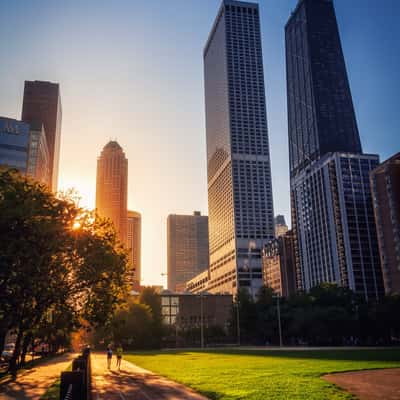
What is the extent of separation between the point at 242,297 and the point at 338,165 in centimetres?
9657

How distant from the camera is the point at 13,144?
550ft

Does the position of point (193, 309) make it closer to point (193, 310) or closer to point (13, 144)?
point (193, 310)

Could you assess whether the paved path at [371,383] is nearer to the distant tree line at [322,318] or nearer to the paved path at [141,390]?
the paved path at [141,390]

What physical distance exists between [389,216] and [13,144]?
472 ft

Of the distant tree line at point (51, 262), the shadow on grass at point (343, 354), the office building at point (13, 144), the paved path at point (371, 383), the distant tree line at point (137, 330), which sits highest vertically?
the office building at point (13, 144)

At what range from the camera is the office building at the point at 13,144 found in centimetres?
16538

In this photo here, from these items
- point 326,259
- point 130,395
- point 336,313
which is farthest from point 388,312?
point 326,259

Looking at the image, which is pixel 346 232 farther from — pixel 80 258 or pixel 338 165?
pixel 80 258

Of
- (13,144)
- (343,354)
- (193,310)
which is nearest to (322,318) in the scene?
(343,354)

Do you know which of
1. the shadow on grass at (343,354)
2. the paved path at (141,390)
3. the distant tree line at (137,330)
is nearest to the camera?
the paved path at (141,390)

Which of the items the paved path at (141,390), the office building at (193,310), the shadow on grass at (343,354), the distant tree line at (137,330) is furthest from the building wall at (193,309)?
the paved path at (141,390)

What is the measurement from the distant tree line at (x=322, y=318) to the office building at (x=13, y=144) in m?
102

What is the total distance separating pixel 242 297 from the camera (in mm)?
121062

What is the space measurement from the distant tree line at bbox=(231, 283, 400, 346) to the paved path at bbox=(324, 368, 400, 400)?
222 feet
